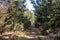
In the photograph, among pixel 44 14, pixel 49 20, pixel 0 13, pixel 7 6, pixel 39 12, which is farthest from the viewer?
pixel 39 12

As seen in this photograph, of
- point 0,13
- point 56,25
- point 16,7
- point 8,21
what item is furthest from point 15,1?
point 56,25

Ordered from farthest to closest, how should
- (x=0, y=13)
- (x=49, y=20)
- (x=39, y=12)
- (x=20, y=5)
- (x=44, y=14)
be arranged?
(x=39, y=12) → (x=44, y=14) → (x=49, y=20) → (x=20, y=5) → (x=0, y=13)

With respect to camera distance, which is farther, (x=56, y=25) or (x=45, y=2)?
(x=45, y=2)

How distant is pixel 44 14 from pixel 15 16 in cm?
729

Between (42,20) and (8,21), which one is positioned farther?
(42,20)

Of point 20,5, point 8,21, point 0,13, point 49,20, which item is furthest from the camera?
point 49,20

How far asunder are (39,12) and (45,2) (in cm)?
376

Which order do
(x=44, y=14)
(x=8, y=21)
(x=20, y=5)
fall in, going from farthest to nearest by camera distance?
(x=44, y=14), (x=20, y=5), (x=8, y=21)

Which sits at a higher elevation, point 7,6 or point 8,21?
point 7,6

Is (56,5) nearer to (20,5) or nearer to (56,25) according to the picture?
(56,25)

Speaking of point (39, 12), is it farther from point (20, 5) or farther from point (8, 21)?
point (8, 21)

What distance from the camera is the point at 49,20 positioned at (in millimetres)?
28484


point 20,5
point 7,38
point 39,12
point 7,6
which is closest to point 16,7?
point 20,5

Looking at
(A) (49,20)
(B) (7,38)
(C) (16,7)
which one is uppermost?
(C) (16,7)
